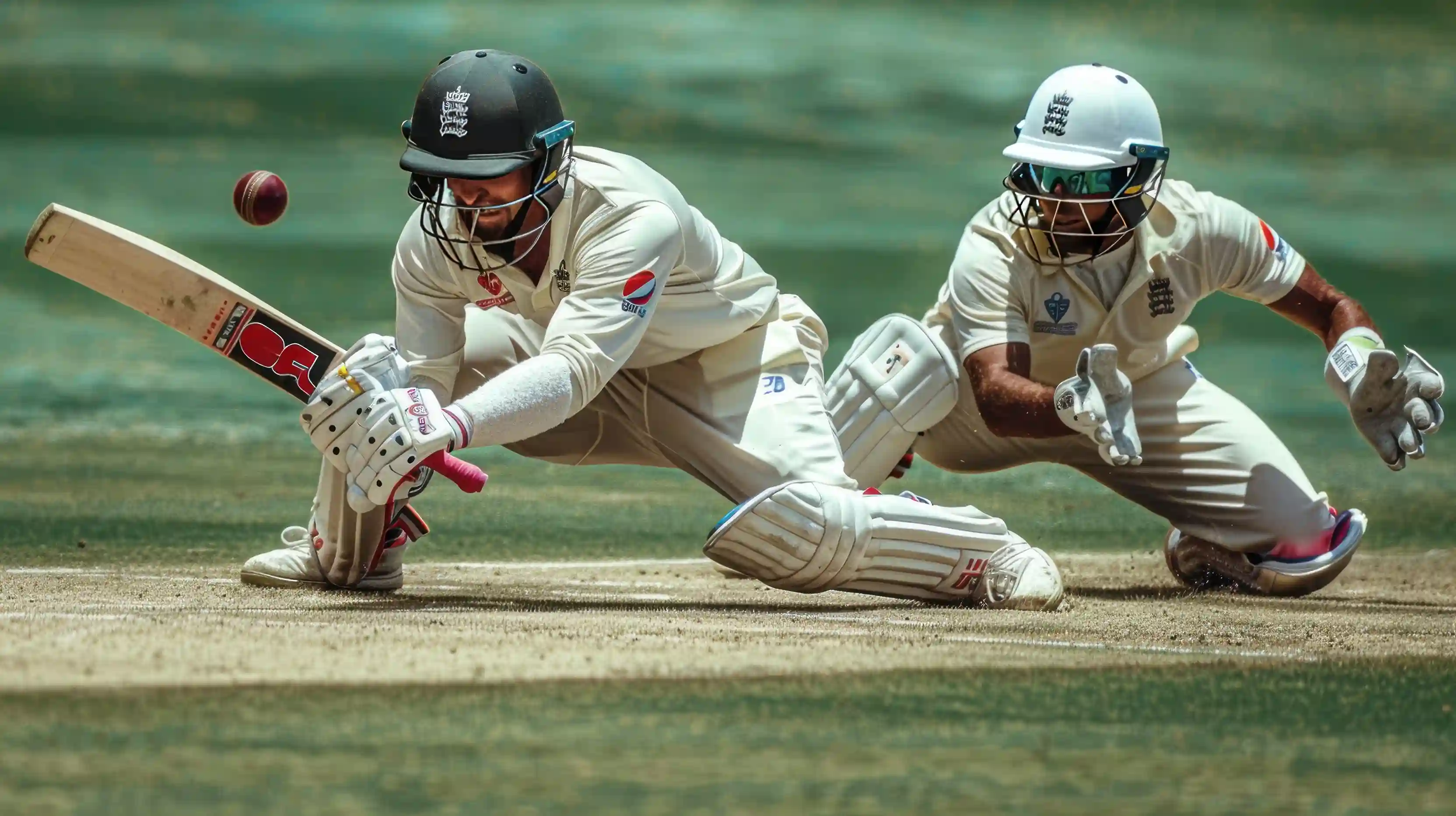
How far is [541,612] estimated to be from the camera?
12.9ft

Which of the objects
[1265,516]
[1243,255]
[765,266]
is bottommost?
[765,266]

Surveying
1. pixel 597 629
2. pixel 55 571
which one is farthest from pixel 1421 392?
pixel 55 571

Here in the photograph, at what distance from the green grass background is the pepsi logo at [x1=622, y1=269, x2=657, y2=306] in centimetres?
116

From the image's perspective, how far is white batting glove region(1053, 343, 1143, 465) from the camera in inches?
165

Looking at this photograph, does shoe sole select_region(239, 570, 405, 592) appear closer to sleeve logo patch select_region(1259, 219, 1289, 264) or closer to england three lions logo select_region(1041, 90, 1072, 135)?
england three lions logo select_region(1041, 90, 1072, 135)

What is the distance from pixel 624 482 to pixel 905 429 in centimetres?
230

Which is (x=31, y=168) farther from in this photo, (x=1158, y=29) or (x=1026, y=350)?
(x=1026, y=350)

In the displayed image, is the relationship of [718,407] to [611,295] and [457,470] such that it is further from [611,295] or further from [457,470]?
[457,470]

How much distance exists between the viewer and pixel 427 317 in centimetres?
432

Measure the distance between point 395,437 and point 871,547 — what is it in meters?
1.09

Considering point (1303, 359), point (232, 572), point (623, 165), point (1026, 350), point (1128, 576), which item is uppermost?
point (623, 165)

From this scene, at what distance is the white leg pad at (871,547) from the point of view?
4.00 m

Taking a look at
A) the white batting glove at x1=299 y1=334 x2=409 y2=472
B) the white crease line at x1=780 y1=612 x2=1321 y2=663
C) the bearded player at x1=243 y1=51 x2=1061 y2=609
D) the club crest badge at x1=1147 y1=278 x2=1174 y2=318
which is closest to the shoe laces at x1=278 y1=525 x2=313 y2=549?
the bearded player at x1=243 y1=51 x2=1061 y2=609

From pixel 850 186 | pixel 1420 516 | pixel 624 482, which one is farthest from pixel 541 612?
pixel 850 186
